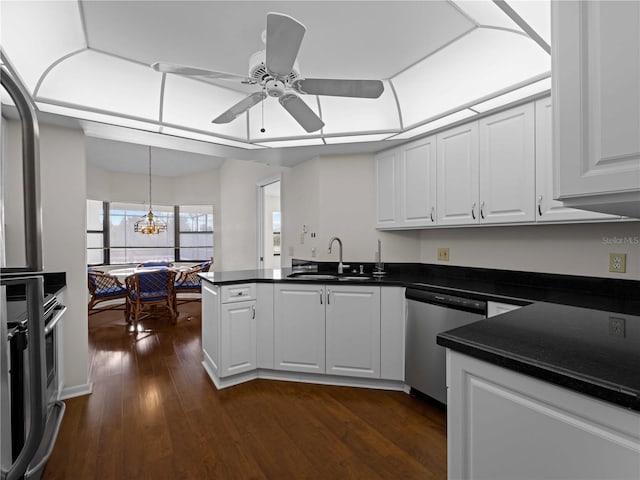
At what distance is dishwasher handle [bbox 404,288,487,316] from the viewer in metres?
2.04

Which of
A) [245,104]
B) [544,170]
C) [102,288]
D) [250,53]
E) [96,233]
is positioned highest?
[250,53]

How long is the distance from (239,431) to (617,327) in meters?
2.03

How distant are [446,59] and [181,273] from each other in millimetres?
4594

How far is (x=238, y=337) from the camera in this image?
274 cm

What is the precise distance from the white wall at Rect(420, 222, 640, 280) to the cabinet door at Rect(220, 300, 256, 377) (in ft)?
6.18

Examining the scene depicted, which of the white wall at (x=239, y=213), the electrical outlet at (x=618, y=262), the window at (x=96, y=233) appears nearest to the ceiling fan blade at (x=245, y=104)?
the electrical outlet at (x=618, y=262)

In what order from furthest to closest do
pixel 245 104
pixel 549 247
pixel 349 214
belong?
pixel 349 214
pixel 549 247
pixel 245 104

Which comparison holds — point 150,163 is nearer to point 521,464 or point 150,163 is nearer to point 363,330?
point 363,330

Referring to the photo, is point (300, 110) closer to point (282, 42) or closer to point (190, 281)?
point (282, 42)

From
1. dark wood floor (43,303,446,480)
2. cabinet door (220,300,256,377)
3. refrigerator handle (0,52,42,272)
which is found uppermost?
refrigerator handle (0,52,42,272)

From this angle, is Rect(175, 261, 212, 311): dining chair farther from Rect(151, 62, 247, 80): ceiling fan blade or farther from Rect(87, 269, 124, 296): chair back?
Rect(151, 62, 247, 80): ceiling fan blade

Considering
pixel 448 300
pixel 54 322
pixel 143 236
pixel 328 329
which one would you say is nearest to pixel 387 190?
pixel 448 300

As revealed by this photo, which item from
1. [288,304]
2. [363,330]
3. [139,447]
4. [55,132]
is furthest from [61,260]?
[363,330]

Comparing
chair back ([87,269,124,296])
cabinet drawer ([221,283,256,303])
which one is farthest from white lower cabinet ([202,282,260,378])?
chair back ([87,269,124,296])
